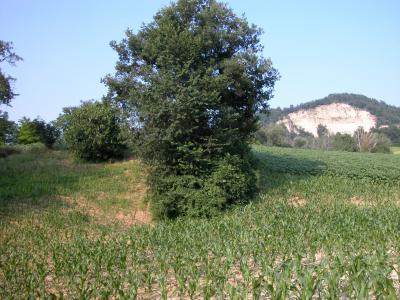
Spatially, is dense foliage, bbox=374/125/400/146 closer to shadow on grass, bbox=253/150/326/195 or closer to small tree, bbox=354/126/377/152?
small tree, bbox=354/126/377/152

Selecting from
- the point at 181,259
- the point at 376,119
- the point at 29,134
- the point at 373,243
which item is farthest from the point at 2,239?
the point at 376,119

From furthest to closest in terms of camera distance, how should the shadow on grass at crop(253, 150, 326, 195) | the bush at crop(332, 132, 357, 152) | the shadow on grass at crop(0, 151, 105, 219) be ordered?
the bush at crop(332, 132, 357, 152) < the shadow on grass at crop(253, 150, 326, 195) < the shadow on grass at crop(0, 151, 105, 219)

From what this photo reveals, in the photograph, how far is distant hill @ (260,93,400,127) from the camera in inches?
5133

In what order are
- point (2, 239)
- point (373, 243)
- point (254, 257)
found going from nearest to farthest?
point (254, 257)
point (373, 243)
point (2, 239)

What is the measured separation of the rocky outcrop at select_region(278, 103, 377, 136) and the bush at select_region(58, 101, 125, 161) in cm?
11542

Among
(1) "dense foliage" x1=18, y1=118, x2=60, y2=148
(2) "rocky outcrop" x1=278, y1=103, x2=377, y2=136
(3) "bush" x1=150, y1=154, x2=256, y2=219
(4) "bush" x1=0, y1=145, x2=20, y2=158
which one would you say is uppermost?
(2) "rocky outcrop" x1=278, y1=103, x2=377, y2=136

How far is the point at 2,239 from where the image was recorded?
1326cm

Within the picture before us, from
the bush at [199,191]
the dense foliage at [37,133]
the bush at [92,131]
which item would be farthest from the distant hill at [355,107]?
the bush at [199,191]

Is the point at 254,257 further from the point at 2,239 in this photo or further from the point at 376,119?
the point at 376,119

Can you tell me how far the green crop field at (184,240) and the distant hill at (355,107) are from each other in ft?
347

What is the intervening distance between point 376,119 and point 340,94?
91.8ft

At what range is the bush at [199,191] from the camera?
1661cm

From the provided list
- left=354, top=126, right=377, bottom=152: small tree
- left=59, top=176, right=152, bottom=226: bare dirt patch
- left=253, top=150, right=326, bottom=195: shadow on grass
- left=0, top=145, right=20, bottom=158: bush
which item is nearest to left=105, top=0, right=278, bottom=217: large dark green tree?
left=59, top=176, right=152, bottom=226: bare dirt patch

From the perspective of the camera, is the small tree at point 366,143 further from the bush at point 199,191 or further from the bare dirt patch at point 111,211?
the bare dirt patch at point 111,211
